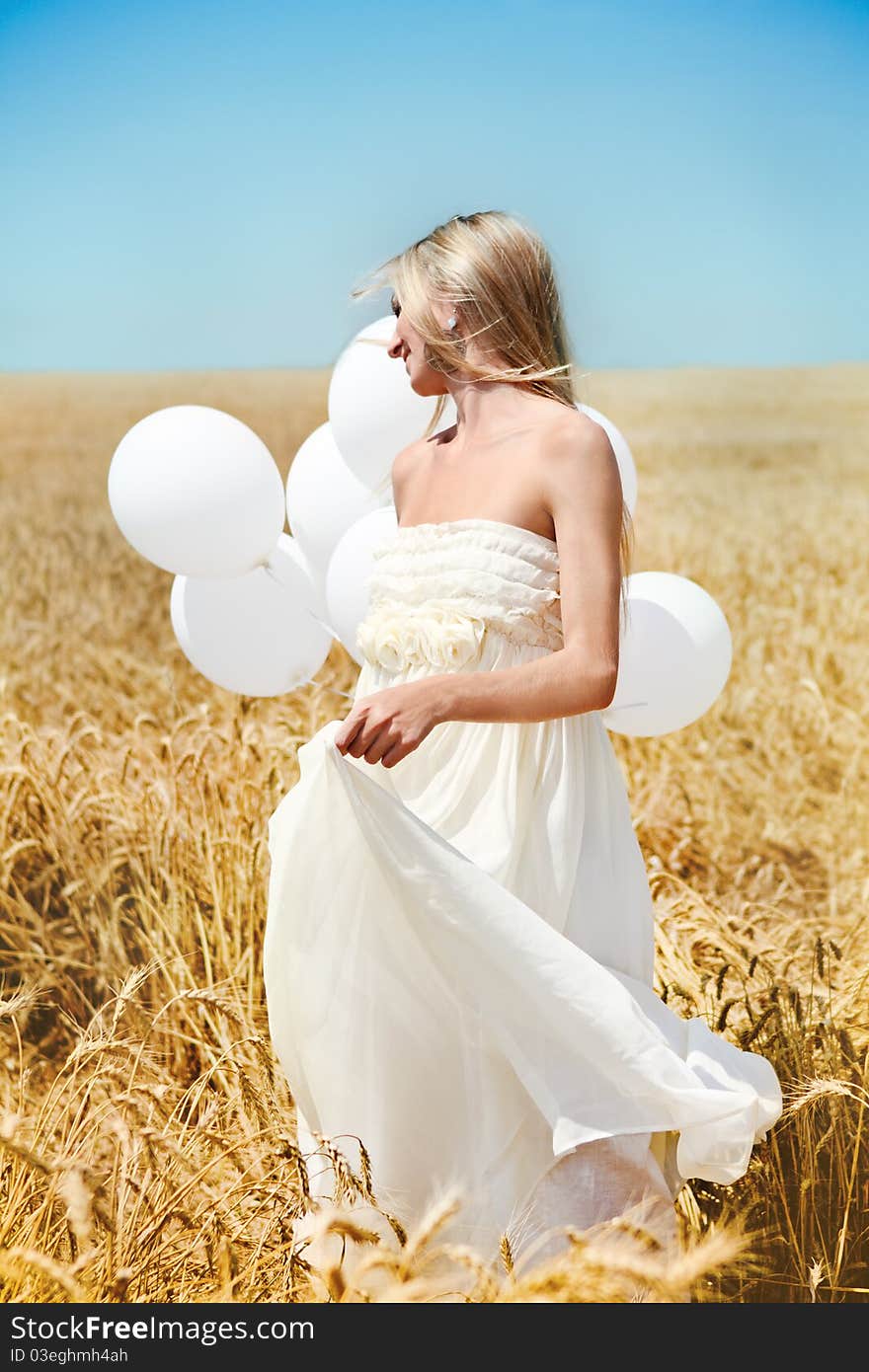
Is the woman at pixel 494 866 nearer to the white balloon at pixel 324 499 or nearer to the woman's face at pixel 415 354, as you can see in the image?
the woman's face at pixel 415 354

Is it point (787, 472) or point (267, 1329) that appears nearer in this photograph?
point (267, 1329)

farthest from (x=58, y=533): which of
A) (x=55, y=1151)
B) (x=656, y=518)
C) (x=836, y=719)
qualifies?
(x=55, y=1151)

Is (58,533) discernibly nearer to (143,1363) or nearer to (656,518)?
(656,518)

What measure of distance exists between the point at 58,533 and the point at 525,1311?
20.8ft

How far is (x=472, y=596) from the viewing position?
1.45 meters

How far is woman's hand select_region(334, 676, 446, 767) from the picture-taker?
1.30m

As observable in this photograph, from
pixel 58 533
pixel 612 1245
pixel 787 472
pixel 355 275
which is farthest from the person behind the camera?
pixel 787 472

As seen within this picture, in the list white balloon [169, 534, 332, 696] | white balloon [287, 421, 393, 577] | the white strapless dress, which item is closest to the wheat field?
the white strapless dress

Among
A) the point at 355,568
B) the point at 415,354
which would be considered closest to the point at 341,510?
the point at 355,568

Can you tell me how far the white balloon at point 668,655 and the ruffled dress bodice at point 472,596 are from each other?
0.73 meters

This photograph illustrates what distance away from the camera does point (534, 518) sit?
1.43 metres

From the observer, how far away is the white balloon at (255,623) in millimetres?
2557

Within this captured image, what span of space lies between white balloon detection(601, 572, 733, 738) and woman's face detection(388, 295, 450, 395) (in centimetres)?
73

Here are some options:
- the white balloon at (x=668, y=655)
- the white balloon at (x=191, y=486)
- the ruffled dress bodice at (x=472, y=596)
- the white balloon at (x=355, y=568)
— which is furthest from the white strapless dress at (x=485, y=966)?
the white balloon at (x=191, y=486)
